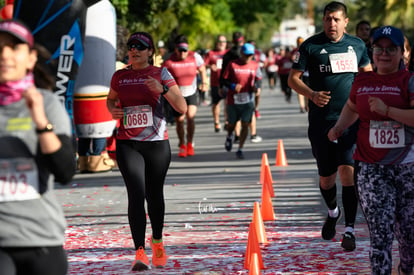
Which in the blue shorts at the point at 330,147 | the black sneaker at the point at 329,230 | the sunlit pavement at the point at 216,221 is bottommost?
the sunlit pavement at the point at 216,221

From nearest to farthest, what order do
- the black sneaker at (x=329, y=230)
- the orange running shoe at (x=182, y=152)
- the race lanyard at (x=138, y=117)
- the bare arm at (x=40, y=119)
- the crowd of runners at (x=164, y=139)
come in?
the bare arm at (x=40, y=119)
the crowd of runners at (x=164, y=139)
the race lanyard at (x=138, y=117)
the black sneaker at (x=329, y=230)
the orange running shoe at (x=182, y=152)

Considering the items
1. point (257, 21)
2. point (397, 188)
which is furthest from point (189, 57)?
point (257, 21)

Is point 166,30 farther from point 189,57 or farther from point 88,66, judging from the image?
point 88,66

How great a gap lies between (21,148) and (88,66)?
10795 millimetres

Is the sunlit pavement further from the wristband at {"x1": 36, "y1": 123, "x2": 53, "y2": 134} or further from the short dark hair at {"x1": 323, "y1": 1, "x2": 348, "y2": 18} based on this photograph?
the wristband at {"x1": 36, "y1": 123, "x2": 53, "y2": 134}

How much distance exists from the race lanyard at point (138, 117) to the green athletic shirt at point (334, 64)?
5.40 feet

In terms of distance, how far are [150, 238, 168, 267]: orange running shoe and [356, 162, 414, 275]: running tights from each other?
223 cm

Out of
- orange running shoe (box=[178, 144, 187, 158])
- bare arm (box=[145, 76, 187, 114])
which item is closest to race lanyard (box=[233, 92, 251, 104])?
orange running shoe (box=[178, 144, 187, 158])

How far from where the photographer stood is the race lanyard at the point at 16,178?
167 inches

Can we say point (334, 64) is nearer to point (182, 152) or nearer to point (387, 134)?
point (387, 134)

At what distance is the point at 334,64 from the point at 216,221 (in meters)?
2.51

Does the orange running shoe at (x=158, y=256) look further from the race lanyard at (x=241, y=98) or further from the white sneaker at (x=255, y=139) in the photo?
the white sneaker at (x=255, y=139)

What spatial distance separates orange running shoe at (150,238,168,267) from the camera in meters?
7.90

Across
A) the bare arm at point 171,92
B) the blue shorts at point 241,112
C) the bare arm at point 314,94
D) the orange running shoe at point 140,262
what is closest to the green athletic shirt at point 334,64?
the bare arm at point 314,94
